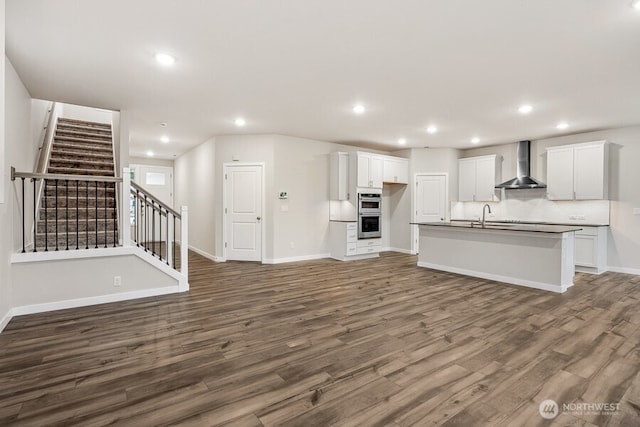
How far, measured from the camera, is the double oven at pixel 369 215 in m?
7.39

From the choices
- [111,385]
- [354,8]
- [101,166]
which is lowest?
[111,385]

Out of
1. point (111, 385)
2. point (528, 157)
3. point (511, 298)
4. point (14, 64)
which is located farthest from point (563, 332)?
point (14, 64)

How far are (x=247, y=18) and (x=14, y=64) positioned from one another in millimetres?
2905

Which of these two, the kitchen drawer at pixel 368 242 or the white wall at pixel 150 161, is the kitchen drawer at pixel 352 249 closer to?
the kitchen drawer at pixel 368 242

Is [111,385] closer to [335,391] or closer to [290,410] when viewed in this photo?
[290,410]

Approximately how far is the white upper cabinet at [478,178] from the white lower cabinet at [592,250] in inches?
77.5

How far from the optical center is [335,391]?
2125mm

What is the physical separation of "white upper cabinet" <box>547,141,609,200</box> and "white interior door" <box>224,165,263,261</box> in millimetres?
6135

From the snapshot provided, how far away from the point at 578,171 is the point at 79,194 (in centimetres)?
926

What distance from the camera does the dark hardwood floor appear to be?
1.92m

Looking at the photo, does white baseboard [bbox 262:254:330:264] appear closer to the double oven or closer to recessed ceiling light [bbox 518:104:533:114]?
the double oven

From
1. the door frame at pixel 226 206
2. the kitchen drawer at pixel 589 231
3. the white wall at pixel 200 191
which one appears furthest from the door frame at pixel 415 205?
the white wall at pixel 200 191

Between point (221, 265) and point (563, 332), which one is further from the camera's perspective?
point (221, 265)

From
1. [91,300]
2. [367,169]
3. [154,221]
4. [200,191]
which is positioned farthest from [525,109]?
[200,191]
